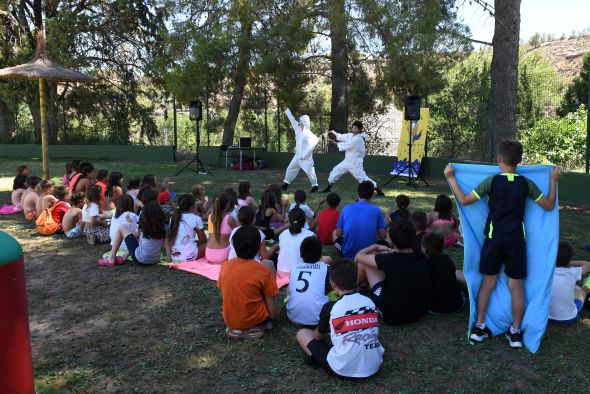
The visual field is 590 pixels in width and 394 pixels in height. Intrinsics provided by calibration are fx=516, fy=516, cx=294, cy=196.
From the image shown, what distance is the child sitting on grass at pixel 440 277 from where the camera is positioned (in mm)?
4129

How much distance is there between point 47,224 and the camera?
7.20 meters

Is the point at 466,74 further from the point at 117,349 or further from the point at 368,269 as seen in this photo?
the point at 117,349

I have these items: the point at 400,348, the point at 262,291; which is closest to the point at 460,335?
the point at 400,348

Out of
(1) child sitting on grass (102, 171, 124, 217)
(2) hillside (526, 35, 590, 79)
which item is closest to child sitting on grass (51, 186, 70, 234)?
(1) child sitting on grass (102, 171, 124, 217)

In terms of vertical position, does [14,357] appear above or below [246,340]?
above

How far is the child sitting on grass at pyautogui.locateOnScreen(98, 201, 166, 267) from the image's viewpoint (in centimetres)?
559

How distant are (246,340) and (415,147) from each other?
34.8 ft

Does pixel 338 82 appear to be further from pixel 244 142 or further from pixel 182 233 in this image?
pixel 182 233

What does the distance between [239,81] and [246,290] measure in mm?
13999

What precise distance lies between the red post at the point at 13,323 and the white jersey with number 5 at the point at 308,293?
2117mm

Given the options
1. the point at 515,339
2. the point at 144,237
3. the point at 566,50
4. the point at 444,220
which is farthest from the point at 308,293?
the point at 566,50

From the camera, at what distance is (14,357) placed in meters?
2.20

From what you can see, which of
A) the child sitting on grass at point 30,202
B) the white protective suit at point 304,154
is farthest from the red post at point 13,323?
the white protective suit at point 304,154

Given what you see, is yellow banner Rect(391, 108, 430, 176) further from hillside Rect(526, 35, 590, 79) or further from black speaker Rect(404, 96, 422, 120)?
hillside Rect(526, 35, 590, 79)
